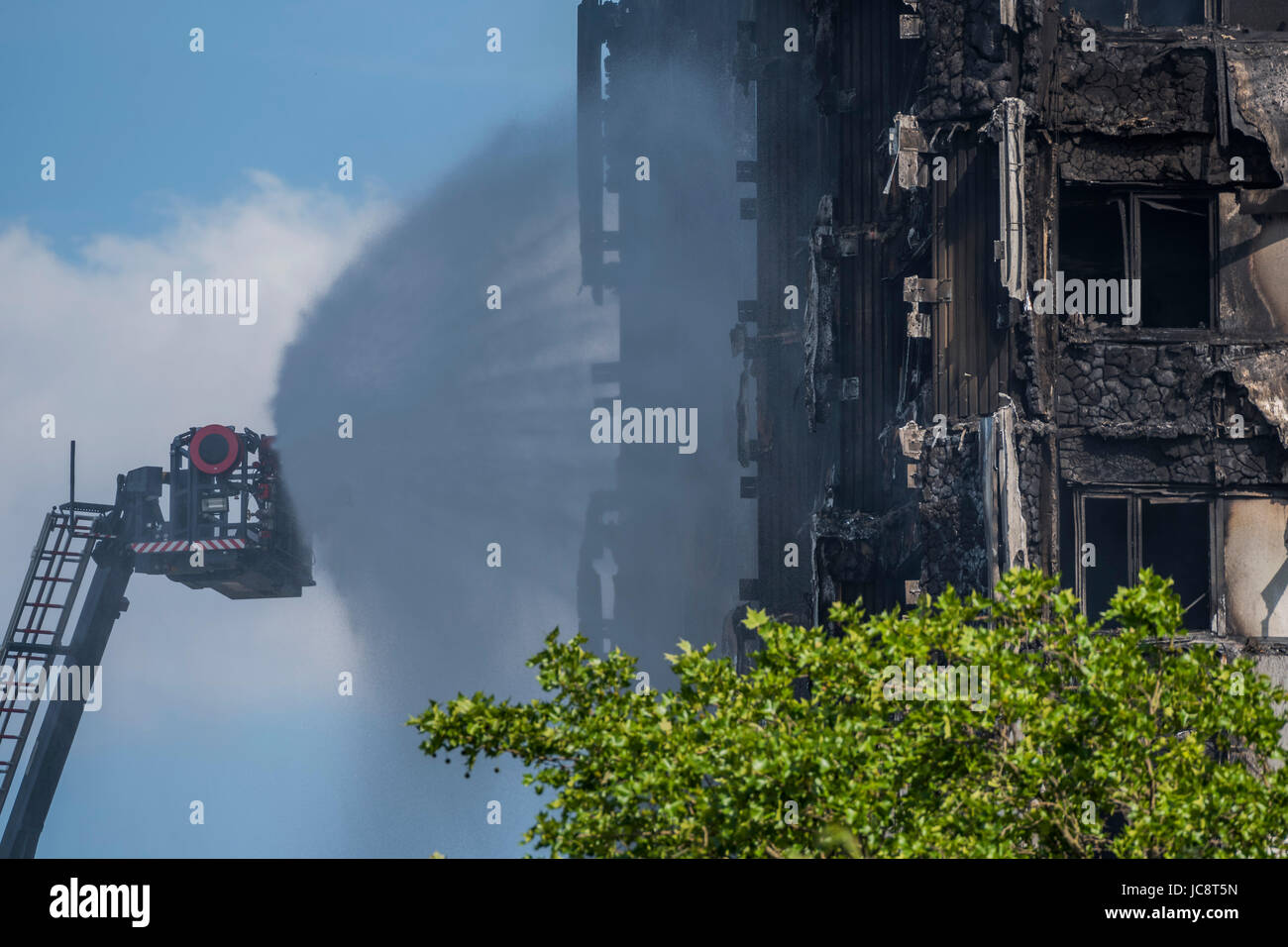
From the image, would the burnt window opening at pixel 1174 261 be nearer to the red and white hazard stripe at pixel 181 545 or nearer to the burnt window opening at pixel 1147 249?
the burnt window opening at pixel 1147 249

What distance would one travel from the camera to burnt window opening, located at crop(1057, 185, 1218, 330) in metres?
23.4

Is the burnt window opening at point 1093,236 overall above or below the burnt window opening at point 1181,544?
above

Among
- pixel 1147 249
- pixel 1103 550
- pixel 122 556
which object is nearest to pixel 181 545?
pixel 122 556

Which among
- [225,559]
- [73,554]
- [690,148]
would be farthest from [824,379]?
[690,148]

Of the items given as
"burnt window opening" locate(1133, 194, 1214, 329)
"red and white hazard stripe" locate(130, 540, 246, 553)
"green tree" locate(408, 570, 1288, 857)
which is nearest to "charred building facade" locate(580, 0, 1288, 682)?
"burnt window opening" locate(1133, 194, 1214, 329)

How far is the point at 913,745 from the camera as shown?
12266 mm

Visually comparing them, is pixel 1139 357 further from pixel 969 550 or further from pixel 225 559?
pixel 225 559

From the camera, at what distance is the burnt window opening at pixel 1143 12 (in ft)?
78.9

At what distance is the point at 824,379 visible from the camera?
93.8 ft

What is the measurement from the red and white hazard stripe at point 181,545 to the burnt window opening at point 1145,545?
714 inches

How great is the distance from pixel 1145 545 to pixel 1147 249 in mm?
4797

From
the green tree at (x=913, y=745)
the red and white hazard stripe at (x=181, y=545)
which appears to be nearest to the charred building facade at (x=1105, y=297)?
the green tree at (x=913, y=745)
